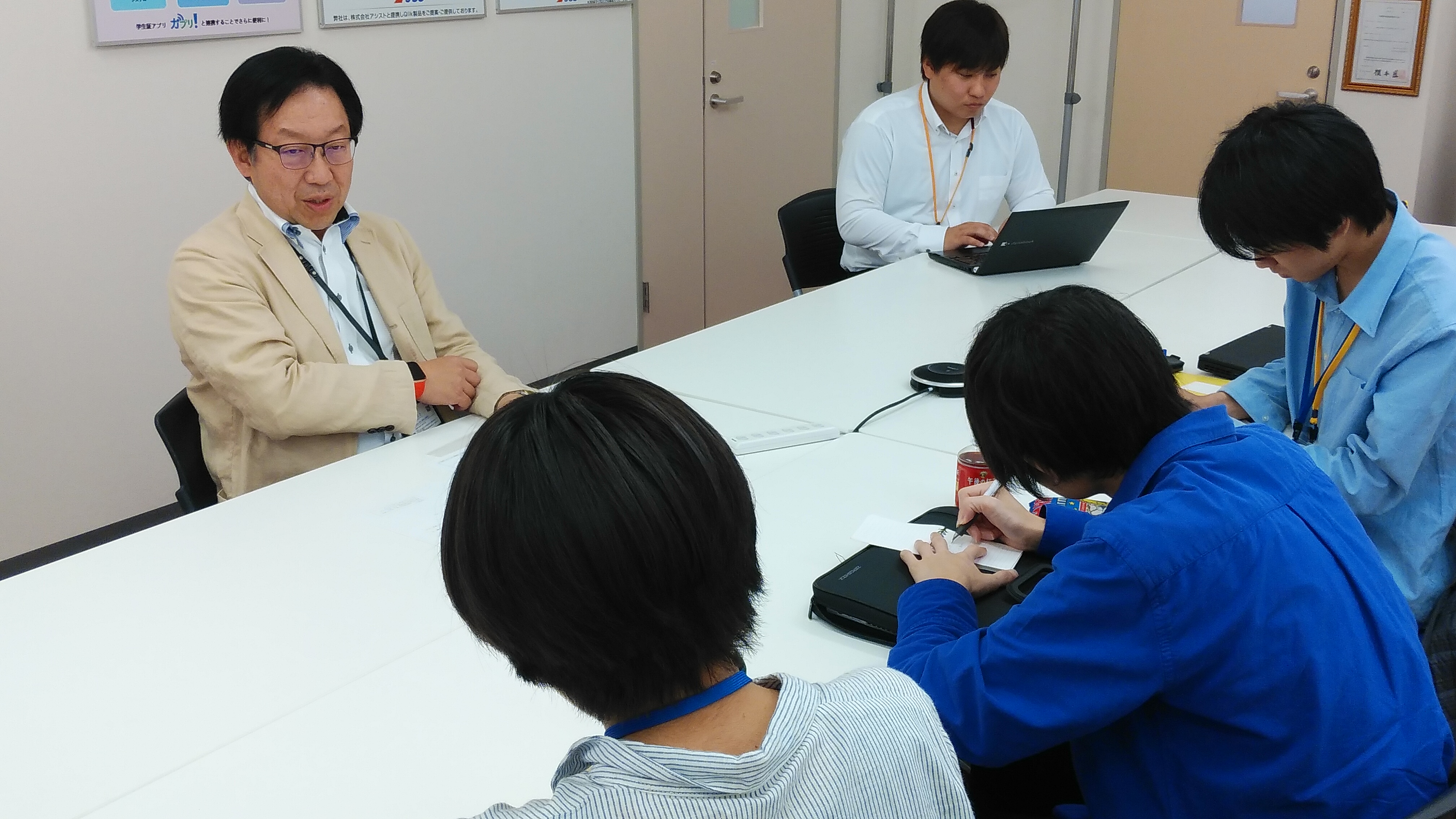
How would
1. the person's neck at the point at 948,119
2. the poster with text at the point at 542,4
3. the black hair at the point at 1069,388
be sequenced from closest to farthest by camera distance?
the black hair at the point at 1069,388 < the person's neck at the point at 948,119 < the poster with text at the point at 542,4

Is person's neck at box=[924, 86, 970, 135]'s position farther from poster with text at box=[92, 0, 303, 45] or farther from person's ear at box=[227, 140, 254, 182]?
person's ear at box=[227, 140, 254, 182]

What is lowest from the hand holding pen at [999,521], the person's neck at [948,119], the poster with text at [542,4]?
the hand holding pen at [999,521]

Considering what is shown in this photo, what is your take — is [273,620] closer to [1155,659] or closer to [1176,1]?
[1155,659]

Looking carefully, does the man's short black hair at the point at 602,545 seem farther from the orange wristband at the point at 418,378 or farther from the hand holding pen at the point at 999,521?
the orange wristband at the point at 418,378

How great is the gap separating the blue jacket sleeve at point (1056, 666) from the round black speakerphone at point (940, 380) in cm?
113

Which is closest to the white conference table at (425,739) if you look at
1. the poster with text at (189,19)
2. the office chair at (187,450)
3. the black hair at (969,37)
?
the office chair at (187,450)

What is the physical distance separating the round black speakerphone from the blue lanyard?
157 cm

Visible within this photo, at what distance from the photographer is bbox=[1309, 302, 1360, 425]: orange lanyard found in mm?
1787

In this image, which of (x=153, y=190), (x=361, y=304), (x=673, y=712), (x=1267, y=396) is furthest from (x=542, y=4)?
(x=673, y=712)

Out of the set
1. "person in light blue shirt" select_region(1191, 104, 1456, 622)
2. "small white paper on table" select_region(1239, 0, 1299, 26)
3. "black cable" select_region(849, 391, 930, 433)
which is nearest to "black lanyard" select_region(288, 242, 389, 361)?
"black cable" select_region(849, 391, 930, 433)

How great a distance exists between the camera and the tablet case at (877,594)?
1.44 m

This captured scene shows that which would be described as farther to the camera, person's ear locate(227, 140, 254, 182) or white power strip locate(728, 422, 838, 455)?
person's ear locate(227, 140, 254, 182)

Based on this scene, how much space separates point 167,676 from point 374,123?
2723 millimetres

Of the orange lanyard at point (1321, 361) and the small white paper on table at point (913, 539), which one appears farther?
the orange lanyard at point (1321, 361)
